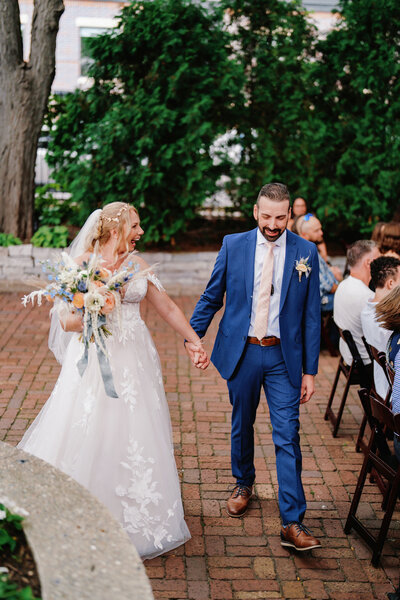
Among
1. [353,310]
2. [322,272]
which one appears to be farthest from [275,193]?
[322,272]

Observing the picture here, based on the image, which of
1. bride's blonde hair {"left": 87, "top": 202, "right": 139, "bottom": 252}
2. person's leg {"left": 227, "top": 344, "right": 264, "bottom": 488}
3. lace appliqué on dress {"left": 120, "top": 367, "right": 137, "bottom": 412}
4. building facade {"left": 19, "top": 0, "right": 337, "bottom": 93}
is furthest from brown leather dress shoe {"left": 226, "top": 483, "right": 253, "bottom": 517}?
building facade {"left": 19, "top": 0, "right": 337, "bottom": 93}

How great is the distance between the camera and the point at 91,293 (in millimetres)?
3658

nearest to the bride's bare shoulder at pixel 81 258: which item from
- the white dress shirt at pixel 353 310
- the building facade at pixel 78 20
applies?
the white dress shirt at pixel 353 310

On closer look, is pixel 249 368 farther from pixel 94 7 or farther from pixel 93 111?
pixel 94 7

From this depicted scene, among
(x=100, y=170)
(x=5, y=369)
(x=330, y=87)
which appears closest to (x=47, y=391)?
(x=5, y=369)

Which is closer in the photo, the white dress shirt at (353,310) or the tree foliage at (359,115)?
the white dress shirt at (353,310)

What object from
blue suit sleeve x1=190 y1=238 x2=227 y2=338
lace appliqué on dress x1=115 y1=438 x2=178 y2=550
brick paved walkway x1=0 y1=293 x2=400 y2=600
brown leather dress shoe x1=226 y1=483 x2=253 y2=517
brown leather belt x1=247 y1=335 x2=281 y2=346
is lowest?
brick paved walkway x1=0 y1=293 x2=400 y2=600

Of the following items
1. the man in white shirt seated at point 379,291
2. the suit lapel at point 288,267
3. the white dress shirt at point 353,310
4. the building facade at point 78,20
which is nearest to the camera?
the suit lapel at point 288,267

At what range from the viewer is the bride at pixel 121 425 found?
152 inches

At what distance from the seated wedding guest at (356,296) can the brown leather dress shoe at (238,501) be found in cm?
163

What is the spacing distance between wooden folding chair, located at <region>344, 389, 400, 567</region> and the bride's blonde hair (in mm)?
1705

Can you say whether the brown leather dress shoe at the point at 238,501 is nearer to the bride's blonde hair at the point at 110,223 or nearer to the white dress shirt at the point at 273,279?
the white dress shirt at the point at 273,279

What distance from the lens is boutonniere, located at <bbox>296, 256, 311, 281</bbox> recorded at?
13.1 feet

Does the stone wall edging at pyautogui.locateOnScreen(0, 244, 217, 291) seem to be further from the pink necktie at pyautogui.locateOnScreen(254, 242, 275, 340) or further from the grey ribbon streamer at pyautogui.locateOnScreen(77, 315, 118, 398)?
the grey ribbon streamer at pyautogui.locateOnScreen(77, 315, 118, 398)
